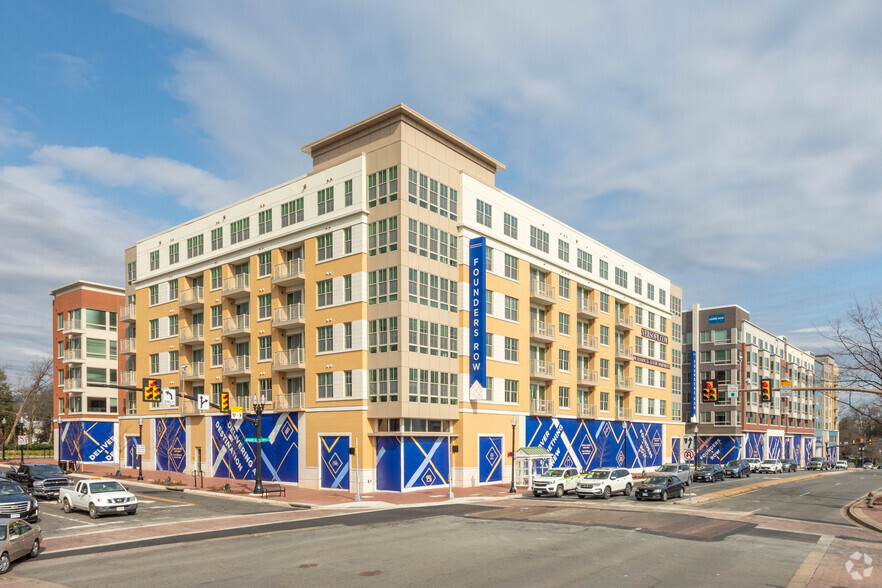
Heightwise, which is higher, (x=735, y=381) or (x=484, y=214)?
(x=484, y=214)

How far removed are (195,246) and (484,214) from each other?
25758 mm

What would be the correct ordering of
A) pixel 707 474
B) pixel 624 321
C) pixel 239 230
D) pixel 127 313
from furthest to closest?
pixel 624 321, pixel 127 313, pixel 707 474, pixel 239 230

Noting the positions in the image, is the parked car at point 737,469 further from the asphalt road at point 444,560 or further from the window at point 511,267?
the asphalt road at point 444,560

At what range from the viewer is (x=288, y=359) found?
5084cm

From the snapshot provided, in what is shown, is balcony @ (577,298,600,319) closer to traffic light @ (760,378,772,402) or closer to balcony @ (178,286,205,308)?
traffic light @ (760,378,772,402)

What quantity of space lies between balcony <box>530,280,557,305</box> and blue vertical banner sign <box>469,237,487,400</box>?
862cm

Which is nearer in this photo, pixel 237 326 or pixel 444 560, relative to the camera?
pixel 444 560

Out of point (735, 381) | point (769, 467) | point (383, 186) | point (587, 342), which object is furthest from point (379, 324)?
point (735, 381)

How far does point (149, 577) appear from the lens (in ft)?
61.2

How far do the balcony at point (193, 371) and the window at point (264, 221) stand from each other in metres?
13.4

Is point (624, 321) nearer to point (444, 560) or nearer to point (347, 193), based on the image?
point (347, 193)

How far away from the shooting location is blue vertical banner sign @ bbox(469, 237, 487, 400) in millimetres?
48188

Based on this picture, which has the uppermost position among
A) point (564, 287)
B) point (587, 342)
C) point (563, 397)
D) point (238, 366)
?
point (564, 287)

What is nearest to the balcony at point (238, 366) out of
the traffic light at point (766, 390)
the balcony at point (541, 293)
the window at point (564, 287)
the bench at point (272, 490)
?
the bench at point (272, 490)
